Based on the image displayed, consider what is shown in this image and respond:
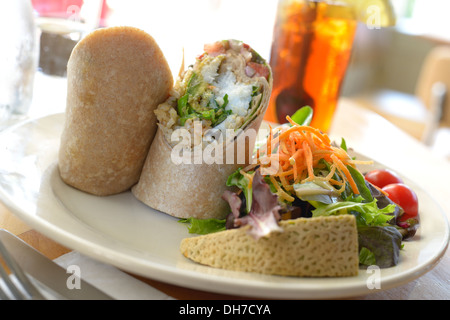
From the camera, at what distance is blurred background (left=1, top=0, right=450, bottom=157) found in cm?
249

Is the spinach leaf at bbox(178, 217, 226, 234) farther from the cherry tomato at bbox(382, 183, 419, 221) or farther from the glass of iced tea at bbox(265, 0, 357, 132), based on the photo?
the glass of iced tea at bbox(265, 0, 357, 132)

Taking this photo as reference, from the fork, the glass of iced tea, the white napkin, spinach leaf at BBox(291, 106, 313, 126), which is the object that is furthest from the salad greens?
the glass of iced tea

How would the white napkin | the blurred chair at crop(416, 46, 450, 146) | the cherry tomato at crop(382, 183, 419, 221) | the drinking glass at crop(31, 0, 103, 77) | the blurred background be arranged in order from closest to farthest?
the white napkin, the cherry tomato at crop(382, 183, 419, 221), the drinking glass at crop(31, 0, 103, 77), the blurred background, the blurred chair at crop(416, 46, 450, 146)

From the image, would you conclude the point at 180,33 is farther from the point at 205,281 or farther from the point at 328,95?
the point at 205,281

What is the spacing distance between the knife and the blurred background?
1348 millimetres

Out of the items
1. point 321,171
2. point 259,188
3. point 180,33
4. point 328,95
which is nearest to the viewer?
point 259,188

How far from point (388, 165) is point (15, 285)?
1982mm

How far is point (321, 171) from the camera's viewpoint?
1.59 meters

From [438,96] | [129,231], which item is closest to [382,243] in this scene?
[129,231]

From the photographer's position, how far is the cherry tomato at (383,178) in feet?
6.22

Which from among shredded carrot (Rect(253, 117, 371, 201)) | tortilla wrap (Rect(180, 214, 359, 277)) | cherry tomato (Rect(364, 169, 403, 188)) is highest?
shredded carrot (Rect(253, 117, 371, 201))

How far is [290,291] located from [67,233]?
518mm

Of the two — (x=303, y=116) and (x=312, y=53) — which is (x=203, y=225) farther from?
(x=312, y=53)

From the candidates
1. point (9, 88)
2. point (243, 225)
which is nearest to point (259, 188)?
point (243, 225)
